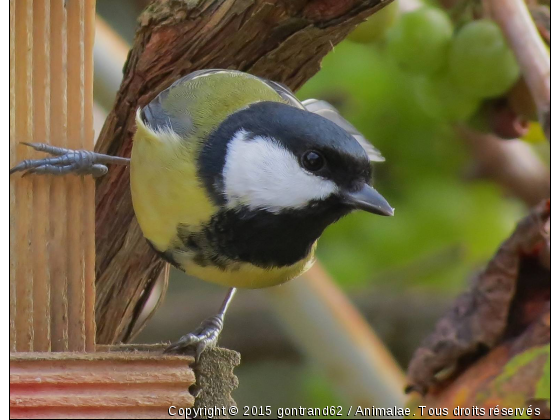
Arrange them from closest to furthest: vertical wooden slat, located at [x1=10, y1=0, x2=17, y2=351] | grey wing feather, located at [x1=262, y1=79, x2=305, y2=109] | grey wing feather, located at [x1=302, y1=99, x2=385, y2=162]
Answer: vertical wooden slat, located at [x1=10, y1=0, x2=17, y2=351] < grey wing feather, located at [x1=262, y1=79, x2=305, y2=109] < grey wing feather, located at [x1=302, y1=99, x2=385, y2=162]

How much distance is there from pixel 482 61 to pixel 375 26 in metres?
0.20

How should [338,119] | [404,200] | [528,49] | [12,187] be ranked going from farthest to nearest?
[404,200]
[338,119]
[528,49]
[12,187]

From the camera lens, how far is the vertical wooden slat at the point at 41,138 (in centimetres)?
113

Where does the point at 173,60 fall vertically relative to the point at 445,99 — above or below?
above

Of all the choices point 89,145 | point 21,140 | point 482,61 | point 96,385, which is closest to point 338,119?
point 482,61

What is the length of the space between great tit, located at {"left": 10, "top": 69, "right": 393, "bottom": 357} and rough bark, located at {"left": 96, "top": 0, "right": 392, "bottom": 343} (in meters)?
0.11

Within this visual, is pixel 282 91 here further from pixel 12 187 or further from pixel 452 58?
pixel 12 187

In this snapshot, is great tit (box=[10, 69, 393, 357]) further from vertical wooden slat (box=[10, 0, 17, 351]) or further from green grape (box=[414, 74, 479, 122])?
green grape (box=[414, 74, 479, 122])

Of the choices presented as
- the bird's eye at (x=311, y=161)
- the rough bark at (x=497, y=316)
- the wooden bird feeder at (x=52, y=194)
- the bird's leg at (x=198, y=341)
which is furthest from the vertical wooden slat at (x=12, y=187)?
the rough bark at (x=497, y=316)

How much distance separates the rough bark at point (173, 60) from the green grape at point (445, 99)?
0.26 meters

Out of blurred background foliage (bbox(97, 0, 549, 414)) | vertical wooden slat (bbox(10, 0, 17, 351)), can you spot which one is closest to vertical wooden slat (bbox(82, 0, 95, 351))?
vertical wooden slat (bbox(10, 0, 17, 351))

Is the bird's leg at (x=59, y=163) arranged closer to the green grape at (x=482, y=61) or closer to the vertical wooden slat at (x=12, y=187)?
the vertical wooden slat at (x=12, y=187)

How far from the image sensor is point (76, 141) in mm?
1189

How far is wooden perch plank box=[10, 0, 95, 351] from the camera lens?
3.67ft
